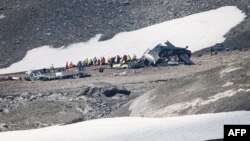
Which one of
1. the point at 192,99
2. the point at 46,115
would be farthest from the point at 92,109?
the point at 192,99

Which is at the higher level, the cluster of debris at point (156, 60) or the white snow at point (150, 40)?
the white snow at point (150, 40)

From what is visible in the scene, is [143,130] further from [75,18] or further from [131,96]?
[75,18]

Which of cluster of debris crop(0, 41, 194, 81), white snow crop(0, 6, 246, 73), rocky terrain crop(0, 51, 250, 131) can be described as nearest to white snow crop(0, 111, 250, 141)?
rocky terrain crop(0, 51, 250, 131)

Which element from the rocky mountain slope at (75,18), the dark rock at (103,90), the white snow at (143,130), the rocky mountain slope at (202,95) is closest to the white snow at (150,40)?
the rocky mountain slope at (75,18)

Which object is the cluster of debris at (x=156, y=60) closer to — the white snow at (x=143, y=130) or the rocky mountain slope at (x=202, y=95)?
the rocky mountain slope at (x=202, y=95)

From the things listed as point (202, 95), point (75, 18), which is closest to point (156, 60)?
point (75, 18)

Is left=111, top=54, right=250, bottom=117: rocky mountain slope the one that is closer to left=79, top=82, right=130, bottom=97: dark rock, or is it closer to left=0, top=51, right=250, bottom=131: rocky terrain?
left=0, top=51, right=250, bottom=131: rocky terrain
